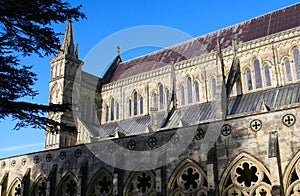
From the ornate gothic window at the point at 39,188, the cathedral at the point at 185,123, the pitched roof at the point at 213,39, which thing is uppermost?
the pitched roof at the point at 213,39

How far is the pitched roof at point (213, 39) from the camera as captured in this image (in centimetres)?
2696

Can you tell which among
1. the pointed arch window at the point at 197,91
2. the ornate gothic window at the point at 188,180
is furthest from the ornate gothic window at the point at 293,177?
the pointed arch window at the point at 197,91

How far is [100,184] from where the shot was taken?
53.5 ft

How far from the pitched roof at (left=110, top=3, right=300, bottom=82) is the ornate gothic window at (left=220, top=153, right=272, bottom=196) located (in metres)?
15.9

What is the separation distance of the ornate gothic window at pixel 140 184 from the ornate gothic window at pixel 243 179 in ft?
10.5

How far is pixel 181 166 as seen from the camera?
14414mm

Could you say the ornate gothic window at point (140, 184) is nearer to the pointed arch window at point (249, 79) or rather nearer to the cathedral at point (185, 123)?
the cathedral at point (185, 123)

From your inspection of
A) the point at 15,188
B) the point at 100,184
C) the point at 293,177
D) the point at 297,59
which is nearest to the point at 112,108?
the point at 15,188

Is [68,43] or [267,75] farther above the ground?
[68,43]

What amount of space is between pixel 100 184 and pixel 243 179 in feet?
21.5

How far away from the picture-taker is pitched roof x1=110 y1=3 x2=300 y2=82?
26956 millimetres

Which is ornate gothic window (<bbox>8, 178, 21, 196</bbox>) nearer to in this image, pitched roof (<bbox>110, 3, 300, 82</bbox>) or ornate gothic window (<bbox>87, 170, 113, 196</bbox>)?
ornate gothic window (<bbox>87, 170, 113, 196</bbox>)

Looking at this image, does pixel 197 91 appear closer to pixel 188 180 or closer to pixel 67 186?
pixel 67 186

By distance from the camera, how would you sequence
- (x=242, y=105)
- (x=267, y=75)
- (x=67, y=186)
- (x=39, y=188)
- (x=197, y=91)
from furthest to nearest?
(x=197, y=91) → (x=267, y=75) → (x=242, y=105) → (x=39, y=188) → (x=67, y=186)
